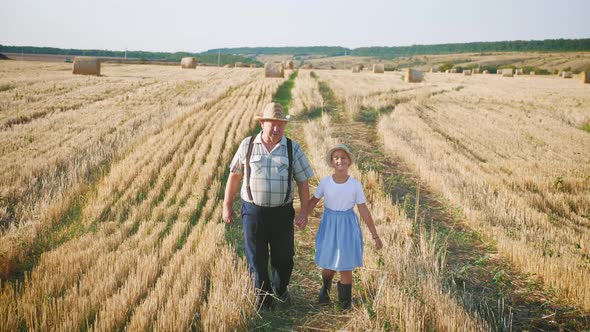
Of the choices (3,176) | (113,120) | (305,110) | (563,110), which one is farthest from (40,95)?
(563,110)

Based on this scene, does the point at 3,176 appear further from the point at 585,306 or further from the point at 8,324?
the point at 585,306

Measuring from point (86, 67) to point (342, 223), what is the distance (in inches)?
1184

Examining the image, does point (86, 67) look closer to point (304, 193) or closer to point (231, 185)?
point (231, 185)

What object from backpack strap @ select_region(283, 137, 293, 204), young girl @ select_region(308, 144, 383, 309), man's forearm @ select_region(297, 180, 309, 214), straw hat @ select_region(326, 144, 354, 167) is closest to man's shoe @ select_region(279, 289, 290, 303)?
young girl @ select_region(308, 144, 383, 309)

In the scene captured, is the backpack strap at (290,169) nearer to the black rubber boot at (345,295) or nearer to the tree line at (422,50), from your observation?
the black rubber boot at (345,295)

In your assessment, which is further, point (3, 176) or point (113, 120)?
point (113, 120)

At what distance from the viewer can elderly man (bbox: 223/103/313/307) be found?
12.9ft

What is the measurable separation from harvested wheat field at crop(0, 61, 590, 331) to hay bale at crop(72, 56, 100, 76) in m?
17.1

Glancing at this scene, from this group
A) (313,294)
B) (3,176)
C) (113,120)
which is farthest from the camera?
(113,120)

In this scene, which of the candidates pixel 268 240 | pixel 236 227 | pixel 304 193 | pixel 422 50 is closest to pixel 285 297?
pixel 268 240

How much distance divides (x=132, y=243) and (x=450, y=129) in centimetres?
1102

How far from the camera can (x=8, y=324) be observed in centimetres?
330

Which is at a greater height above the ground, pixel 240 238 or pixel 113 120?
pixel 113 120

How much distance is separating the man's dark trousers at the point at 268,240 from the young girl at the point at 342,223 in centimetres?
35
